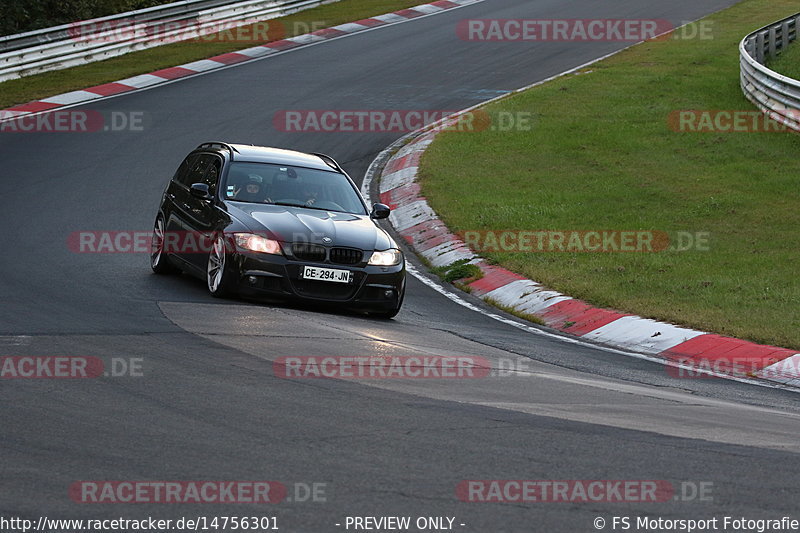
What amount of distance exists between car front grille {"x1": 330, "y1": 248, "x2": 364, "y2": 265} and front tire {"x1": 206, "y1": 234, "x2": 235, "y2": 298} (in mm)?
1022

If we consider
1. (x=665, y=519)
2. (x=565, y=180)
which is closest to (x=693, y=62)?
(x=565, y=180)

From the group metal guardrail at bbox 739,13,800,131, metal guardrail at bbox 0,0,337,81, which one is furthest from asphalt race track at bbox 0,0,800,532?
metal guardrail at bbox 0,0,337,81

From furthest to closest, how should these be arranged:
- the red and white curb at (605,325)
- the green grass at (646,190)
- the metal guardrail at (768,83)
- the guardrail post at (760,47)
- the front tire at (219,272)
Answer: the guardrail post at (760,47), the metal guardrail at (768,83), the green grass at (646,190), the front tire at (219,272), the red and white curb at (605,325)

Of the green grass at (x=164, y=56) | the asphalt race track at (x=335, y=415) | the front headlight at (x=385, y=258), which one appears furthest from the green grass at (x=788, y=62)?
the front headlight at (x=385, y=258)

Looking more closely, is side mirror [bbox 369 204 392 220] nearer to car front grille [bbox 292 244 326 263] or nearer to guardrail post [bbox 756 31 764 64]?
car front grille [bbox 292 244 326 263]

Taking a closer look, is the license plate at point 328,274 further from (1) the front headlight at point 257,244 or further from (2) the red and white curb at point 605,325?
(2) the red and white curb at point 605,325

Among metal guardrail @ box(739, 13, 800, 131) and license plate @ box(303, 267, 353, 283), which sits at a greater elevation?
license plate @ box(303, 267, 353, 283)

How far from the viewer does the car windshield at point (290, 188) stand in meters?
12.3

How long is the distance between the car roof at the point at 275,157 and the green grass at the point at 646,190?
9.95 ft

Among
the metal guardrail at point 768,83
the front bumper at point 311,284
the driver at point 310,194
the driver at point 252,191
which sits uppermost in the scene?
the driver at point 252,191

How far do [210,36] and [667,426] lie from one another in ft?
95.8

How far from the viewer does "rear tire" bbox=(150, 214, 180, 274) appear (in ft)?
42.9

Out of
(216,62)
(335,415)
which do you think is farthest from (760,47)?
(335,415)

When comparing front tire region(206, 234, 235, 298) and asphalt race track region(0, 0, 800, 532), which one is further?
front tire region(206, 234, 235, 298)
